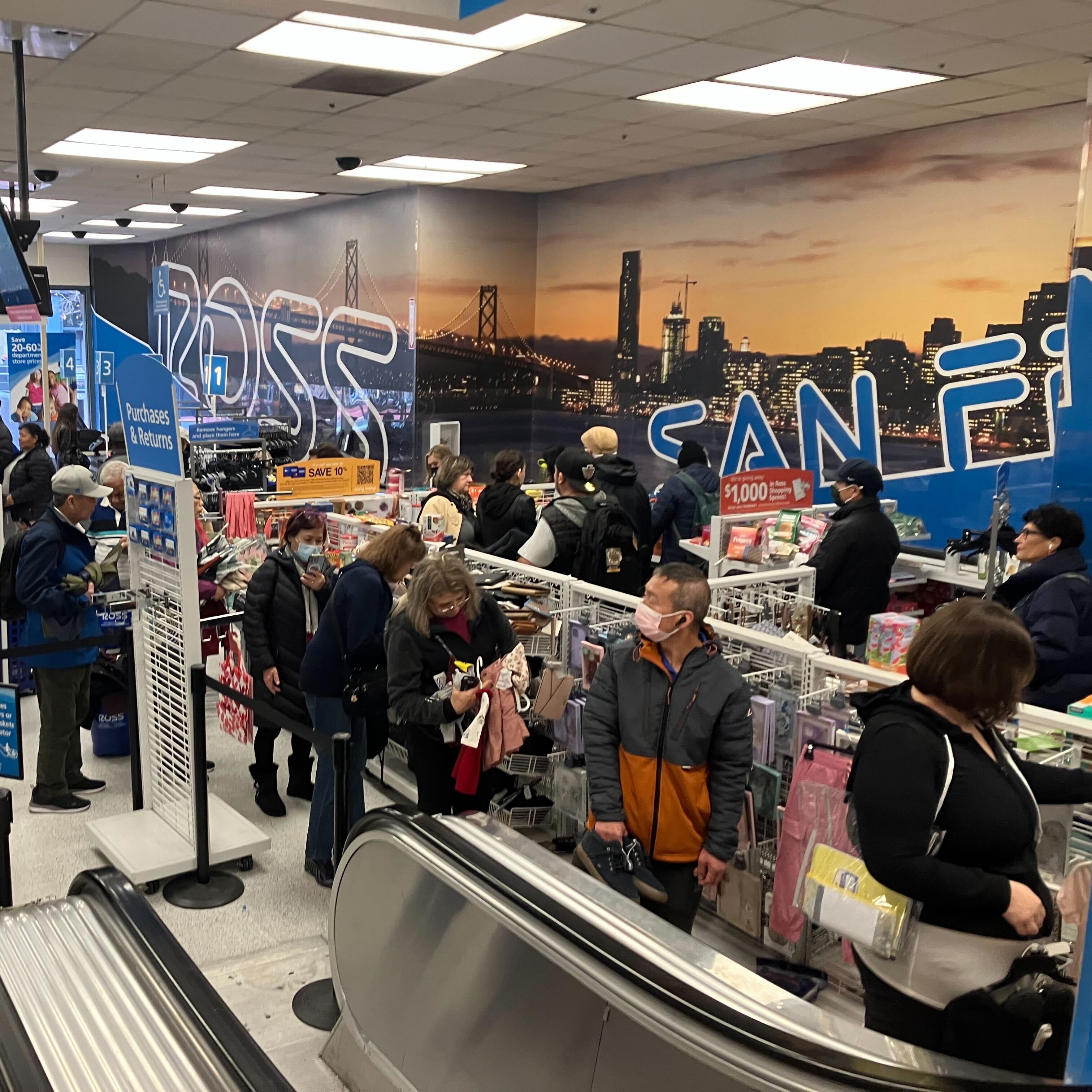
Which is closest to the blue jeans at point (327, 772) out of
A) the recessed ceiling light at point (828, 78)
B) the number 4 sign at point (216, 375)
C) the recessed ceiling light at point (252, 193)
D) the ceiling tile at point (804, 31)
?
the ceiling tile at point (804, 31)

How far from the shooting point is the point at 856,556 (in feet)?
20.1

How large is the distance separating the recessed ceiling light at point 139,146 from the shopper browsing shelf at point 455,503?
13.2ft

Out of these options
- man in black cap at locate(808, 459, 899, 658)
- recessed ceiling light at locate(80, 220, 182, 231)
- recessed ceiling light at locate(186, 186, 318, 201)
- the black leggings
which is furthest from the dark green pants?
recessed ceiling light at locate(80, 220, 182, 231)

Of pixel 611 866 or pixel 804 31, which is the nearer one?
pixel 611 866

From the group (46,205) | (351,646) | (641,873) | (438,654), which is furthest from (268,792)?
(46,205)

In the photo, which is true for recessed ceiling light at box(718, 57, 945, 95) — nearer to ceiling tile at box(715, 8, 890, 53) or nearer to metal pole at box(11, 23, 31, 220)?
ceiling tile at box(715, 8, 890, 53)

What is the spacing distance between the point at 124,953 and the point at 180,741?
8.49 feet

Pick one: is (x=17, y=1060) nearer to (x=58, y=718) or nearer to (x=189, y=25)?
(x=58, y=718)

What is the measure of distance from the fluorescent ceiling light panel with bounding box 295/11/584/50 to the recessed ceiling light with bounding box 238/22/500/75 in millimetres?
92

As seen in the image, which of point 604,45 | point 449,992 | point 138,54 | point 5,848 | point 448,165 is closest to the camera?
point 449,992

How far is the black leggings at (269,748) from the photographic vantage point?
561 centimetres

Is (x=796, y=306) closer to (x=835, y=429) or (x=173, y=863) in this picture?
(x=835, y=429)

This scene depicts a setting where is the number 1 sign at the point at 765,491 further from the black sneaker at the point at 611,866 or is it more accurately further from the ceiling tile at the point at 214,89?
the ceiling tile at the point at 214,89

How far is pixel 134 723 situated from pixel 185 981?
3.14 m
